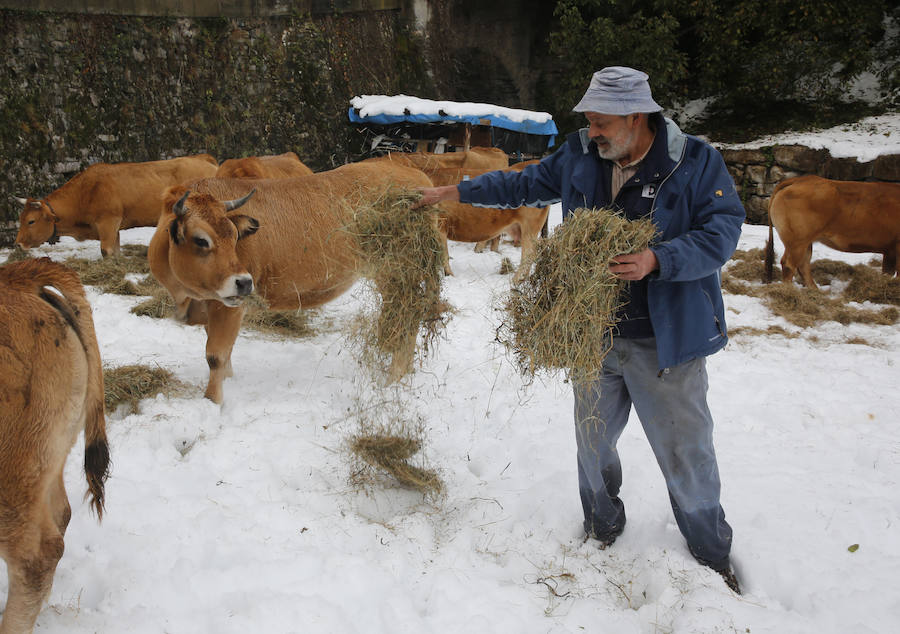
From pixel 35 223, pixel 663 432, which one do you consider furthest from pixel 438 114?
pixel 663 432

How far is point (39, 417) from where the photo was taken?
7.80 feet

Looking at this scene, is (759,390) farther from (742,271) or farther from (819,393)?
(742,271)

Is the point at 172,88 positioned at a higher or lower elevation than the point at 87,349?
higher

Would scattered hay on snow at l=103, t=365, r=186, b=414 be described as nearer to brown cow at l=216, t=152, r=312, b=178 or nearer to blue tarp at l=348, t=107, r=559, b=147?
brown cow at l=216, t=152, r=312, b=178

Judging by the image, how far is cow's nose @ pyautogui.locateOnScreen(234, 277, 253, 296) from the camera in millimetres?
4363

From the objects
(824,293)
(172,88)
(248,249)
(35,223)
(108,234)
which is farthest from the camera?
(172,88)

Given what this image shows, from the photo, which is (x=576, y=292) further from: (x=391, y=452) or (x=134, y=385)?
(x=134, y=385)

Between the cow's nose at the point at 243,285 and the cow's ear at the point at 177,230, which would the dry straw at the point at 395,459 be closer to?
the cow's nose at the point at 243,285

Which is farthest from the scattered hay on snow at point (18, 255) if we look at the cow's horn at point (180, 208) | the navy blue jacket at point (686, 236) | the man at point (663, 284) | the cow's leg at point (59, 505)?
the navy blue jacket at point (686, 236)

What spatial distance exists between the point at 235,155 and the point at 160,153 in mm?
1693

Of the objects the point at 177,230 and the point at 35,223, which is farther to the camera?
the point at 35,223

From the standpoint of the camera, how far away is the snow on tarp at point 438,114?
14.4 m

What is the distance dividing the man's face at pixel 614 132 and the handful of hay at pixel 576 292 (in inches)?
11.8

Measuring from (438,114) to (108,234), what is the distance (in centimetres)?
801
